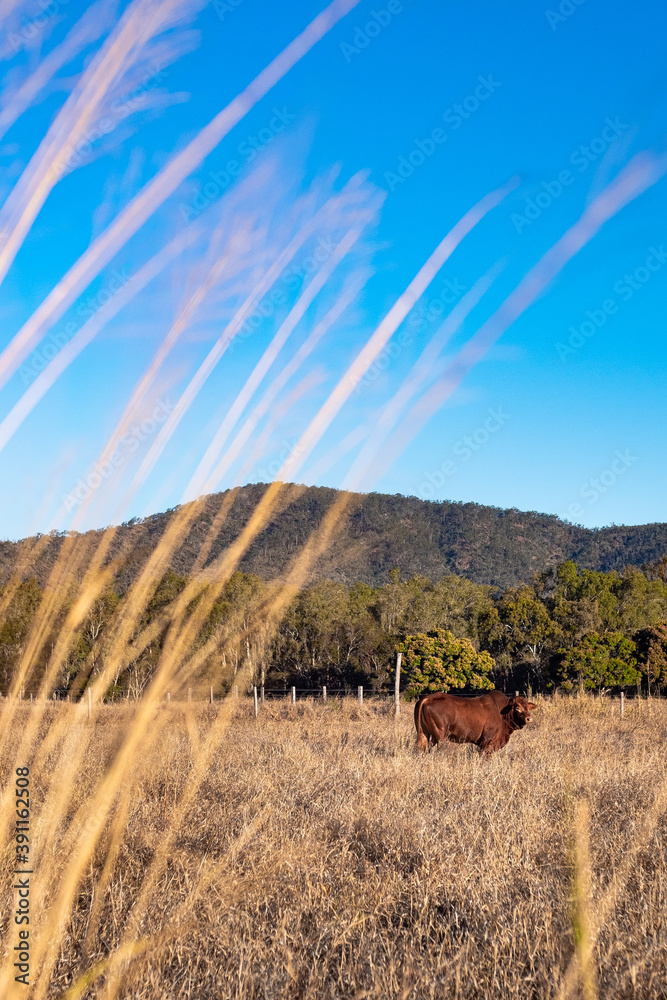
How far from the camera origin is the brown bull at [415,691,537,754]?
30.3 feet

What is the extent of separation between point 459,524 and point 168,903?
135703 mm

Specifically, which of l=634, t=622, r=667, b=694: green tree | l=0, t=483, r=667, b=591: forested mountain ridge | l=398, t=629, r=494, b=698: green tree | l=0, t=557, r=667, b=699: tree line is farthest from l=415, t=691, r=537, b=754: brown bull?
l=0, t=483, r=667, b=591: forested mountain ridge

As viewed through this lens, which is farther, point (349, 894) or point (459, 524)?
point (459, 524)

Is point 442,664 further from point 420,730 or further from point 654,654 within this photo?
point 420,730

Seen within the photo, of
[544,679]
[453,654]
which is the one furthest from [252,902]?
[544,679]

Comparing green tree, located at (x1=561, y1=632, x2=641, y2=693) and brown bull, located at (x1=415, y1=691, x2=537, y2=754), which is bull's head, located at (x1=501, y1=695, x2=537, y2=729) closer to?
brown bull, located at (x1=415, y1=691, x2=537, y2=754)

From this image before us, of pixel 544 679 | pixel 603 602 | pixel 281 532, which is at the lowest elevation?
pixel 544 679

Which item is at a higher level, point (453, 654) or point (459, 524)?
point (459, 524)

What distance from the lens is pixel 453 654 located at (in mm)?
25000

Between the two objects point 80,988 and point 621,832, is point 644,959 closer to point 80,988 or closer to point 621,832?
point 621,832

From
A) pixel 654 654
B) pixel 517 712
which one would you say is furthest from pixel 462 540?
pixel 517 712

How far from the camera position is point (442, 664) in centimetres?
2444

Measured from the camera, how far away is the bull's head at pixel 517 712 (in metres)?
9.60

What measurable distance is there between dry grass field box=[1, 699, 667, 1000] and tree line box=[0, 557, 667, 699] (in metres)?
19.3
